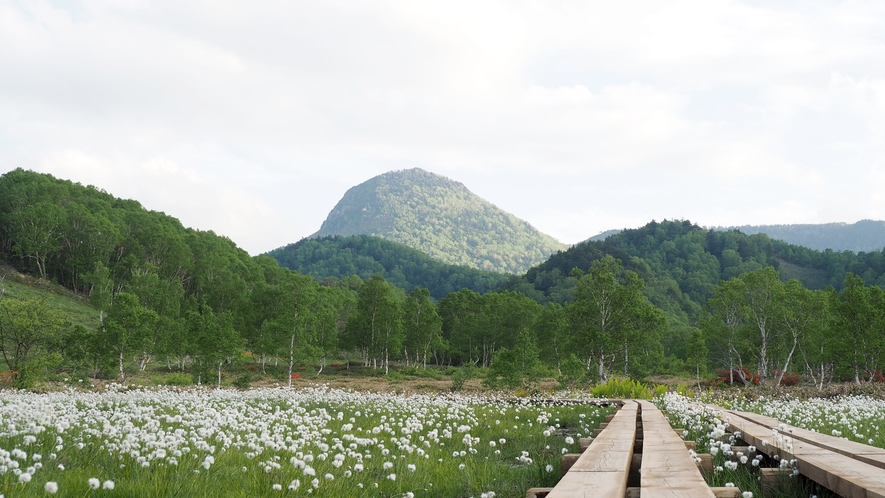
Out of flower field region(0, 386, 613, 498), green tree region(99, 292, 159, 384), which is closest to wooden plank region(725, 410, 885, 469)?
flower field region(0, 386, 613, 498)

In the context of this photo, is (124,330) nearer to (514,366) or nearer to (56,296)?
(514,366)

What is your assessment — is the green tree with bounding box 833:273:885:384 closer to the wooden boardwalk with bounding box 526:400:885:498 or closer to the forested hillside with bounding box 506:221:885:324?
the wooden boardwalk with bounding box 526:400:885:498

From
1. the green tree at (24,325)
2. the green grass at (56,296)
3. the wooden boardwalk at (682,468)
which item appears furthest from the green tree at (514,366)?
the green grass at (56,296)

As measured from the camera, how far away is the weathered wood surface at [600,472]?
132 inches

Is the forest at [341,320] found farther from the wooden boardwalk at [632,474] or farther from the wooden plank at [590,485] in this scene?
the wooden plank at [590,485]

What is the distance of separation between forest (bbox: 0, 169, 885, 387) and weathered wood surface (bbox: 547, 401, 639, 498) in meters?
27.4

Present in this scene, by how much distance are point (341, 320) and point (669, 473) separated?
95.8 metres

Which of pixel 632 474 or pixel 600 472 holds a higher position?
pixel 600 472

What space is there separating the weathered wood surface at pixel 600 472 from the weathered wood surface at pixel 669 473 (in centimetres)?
16

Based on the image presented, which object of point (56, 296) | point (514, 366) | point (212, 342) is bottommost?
point (514, 366)

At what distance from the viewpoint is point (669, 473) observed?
3887 mm

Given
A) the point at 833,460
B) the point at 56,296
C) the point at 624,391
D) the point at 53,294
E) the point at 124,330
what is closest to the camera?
the point at 833,460

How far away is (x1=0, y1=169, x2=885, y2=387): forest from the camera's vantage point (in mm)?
36625

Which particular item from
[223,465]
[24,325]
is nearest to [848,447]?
[223,465]
